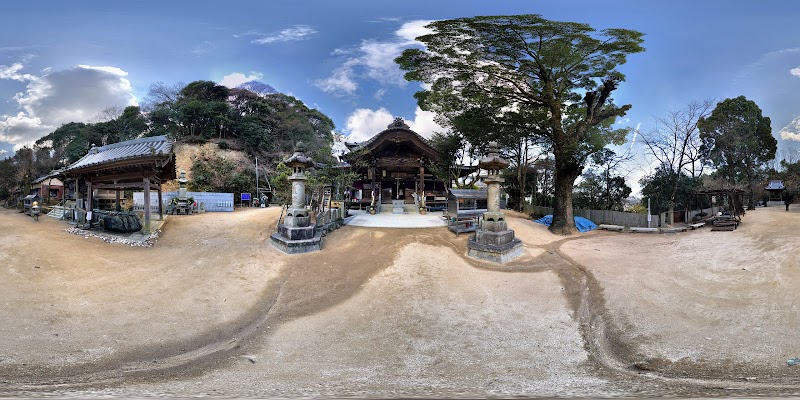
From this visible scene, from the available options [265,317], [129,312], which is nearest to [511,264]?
[265,317]

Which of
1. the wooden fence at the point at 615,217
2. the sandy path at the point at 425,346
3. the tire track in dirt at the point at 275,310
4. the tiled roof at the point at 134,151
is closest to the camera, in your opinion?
the sandy path at the point at 425,346

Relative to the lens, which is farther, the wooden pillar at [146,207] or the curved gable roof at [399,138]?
the curved gable roof at [399,138]

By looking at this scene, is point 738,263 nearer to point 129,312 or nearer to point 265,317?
point 265,317

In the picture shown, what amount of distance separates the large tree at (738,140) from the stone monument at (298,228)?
1941 cm

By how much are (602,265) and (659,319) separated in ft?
9.47

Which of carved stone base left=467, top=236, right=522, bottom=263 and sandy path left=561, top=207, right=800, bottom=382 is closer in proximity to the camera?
sandy path left=561, top=207, right=800, bottom=382

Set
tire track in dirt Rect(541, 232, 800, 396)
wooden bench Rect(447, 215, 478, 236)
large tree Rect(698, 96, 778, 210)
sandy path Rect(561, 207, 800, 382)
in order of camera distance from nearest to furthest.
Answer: tire track in dirt Rect(541, 232, 800, 396), sandy path Rect(561, 207, 800, 382), wooden bench Rect(447, 215, 478, 236), large tree Rect(698, 96, 778, 210)

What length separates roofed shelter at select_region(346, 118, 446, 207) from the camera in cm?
1802

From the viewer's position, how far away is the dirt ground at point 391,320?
3518 mm

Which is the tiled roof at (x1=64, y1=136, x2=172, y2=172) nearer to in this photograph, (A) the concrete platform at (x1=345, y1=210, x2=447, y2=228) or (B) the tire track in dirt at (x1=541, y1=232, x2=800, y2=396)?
(A) the concrete platform at (x1=345, y1=210, x2=447, y2=228)

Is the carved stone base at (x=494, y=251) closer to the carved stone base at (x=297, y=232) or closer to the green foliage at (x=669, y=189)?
the carved stone base at (x=297, y=232)

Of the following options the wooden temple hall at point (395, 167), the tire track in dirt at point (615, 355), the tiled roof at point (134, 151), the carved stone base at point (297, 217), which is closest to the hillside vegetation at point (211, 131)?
the wooden temple hall at point (395, 167)

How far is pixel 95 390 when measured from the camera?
3158 mm

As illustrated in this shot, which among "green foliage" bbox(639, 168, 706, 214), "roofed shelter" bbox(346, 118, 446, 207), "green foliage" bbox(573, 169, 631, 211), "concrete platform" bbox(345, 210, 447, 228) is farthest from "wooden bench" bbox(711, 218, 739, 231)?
"roofed shelter" bbox(346, 118, 446, 207)
